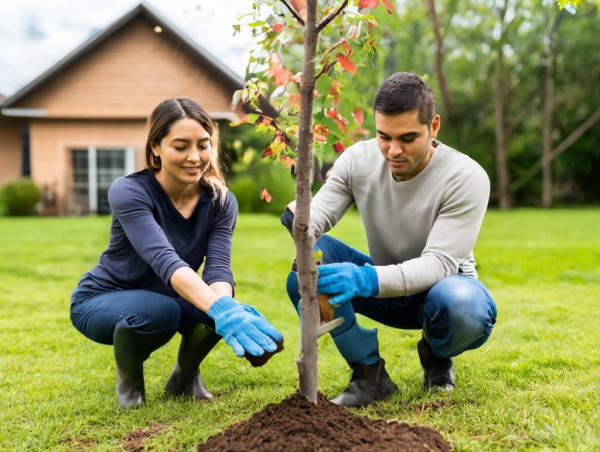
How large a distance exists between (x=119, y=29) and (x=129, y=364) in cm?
1363


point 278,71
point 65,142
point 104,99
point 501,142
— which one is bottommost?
point 278,71

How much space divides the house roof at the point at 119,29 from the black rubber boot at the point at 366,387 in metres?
11.6

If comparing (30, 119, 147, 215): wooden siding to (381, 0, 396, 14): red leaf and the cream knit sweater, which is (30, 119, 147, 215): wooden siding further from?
(381, 0, 396, 14): red leaf

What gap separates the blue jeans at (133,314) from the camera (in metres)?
2.63

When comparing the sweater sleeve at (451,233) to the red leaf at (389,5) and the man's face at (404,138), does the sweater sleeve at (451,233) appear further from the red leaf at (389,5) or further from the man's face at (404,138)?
the red leaf at (389,5)

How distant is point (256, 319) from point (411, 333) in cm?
199

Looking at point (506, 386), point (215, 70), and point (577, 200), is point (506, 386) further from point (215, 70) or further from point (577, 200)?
point (577, 200)

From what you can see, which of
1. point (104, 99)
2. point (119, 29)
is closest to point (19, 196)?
point (104, 99)

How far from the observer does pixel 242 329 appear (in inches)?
90.8

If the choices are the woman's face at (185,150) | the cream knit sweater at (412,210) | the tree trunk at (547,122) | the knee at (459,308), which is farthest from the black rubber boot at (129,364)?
the tree trunk at (547,122)

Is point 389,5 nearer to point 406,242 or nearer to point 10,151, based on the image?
point 406,242

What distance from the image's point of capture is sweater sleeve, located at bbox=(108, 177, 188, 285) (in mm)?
2496

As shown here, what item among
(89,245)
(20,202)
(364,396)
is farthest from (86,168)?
(364,396)

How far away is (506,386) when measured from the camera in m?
2.81
